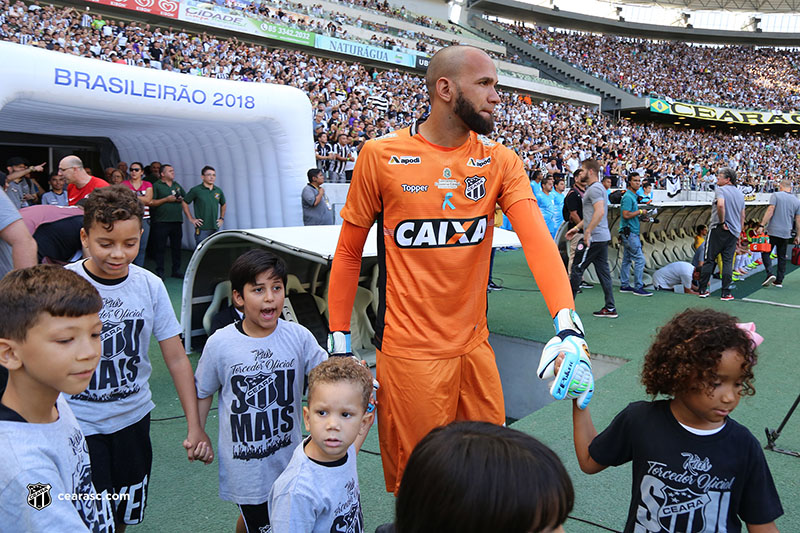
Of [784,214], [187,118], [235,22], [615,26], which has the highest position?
[615,26]

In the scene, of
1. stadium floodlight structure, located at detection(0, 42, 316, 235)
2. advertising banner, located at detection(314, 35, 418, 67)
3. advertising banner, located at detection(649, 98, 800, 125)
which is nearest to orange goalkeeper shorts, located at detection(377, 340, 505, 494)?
stadium floodlight structure, located at detection(0, 42, 316, 235)

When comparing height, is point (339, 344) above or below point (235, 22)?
below

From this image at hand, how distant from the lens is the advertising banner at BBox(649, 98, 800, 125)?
140ft

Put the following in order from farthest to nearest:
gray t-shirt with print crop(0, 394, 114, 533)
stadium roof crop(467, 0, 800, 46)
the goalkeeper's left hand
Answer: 1. stadium roof crop(467, 0, 800, 46)
2. the goalkeeper's left hand
3. gray t-shirt with print crop(0, 394, 114, 533)

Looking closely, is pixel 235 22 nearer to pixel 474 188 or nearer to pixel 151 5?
pixel 151 5

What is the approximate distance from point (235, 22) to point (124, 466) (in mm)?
28092

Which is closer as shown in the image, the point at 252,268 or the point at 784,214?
the point at 252,268

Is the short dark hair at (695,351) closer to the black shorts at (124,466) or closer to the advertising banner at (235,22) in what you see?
the black shorts at (124,466)

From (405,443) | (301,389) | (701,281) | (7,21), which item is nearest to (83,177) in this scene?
(301,389)

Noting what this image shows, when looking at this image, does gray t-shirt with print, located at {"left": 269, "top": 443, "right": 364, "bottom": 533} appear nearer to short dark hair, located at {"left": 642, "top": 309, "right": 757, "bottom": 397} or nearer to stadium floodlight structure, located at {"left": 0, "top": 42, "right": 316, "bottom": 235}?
short dark hair, located at {"left": 642, "top": 309, "right": 757, "bottom": 397}

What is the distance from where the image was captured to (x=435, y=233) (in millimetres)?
2164

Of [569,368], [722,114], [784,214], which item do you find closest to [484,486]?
[569,368]

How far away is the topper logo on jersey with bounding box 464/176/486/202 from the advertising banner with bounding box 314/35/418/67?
2974 cm

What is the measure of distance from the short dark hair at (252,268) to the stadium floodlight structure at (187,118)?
5.60 m
